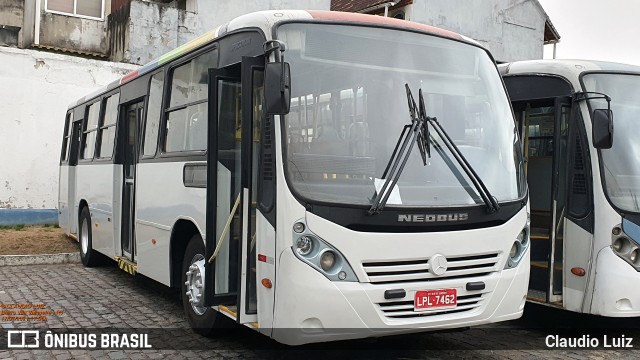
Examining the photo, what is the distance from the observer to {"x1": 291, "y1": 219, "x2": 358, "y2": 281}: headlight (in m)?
4.64

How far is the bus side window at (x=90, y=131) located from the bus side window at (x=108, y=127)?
0.39m

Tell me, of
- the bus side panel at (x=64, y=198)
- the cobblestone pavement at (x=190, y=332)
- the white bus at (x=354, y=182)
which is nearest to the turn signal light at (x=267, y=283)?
the white bus at (x=354, y=182)

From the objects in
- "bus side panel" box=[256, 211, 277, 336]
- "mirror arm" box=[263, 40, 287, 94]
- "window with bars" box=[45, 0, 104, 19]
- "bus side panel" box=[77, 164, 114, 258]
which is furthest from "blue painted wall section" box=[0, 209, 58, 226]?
"mirror arm" box=[263, 40, 287, 94]

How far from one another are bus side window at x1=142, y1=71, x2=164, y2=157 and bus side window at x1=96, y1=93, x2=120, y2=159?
1583mm

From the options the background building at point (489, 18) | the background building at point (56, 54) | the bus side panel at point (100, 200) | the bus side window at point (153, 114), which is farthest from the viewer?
the background building at point (489, 18)

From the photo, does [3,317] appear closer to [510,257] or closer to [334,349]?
[334,349]

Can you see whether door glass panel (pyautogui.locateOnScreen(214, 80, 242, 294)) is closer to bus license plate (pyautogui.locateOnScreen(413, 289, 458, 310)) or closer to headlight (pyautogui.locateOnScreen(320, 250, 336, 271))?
headlight (pyautogui.locateOnScreen(320, 250, 336, 271))

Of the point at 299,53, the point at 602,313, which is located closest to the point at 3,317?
the point at 299,53

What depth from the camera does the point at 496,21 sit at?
26359 millimetres

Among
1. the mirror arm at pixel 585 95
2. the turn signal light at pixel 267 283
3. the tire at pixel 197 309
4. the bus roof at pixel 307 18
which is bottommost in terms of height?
the tire at pixel 197 309

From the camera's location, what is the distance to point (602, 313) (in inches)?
250

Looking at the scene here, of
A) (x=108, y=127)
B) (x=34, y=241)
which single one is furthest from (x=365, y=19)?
(x=34, y=241)

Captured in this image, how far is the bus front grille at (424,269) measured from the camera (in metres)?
4.75

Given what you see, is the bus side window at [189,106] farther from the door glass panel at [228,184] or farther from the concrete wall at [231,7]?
the concrete wall at [231,7]
